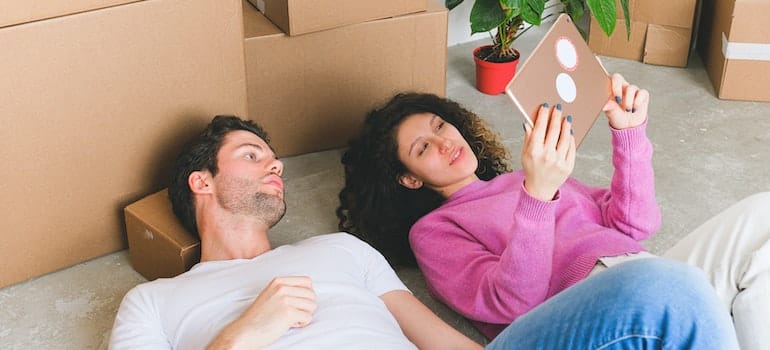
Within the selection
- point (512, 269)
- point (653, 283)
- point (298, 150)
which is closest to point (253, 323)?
point (512, 269)

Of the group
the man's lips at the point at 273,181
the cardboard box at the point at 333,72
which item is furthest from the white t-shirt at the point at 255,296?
the cardboard box at the point at 333,72

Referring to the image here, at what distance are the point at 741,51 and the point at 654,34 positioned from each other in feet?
1.14

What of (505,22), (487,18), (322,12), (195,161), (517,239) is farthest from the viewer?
(505,22)

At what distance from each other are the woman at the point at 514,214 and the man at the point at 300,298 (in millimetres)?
154

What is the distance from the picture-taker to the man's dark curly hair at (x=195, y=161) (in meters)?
1.77

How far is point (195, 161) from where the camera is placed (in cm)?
177

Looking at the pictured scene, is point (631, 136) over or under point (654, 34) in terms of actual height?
over

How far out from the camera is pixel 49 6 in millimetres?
1720

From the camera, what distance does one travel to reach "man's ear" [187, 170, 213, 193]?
1.74 meters

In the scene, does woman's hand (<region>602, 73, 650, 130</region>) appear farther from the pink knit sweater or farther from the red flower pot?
the red flower pot

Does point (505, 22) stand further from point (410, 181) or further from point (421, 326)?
point (421, 326)

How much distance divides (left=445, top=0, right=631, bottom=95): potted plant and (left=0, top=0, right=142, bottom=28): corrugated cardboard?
3.61ft

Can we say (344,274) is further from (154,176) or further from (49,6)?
(49,6)

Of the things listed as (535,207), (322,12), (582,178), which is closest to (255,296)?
(535,207)
